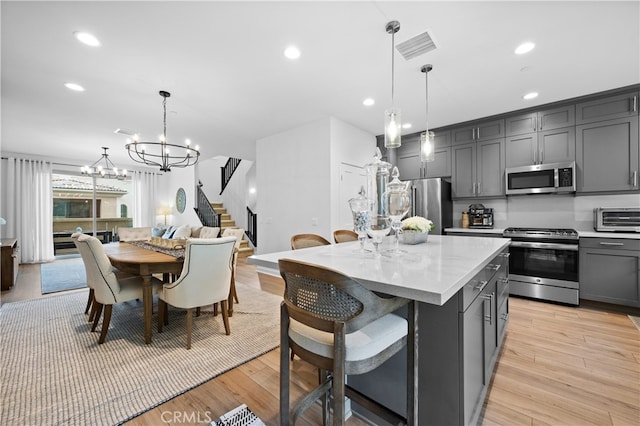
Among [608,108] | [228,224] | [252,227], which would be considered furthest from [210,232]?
[608,108]

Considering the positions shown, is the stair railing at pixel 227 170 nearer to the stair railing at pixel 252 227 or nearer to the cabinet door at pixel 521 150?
Answer: the stair railing at pixel 252 227

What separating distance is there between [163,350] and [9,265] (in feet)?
13.3

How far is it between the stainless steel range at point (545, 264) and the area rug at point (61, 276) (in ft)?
21.9

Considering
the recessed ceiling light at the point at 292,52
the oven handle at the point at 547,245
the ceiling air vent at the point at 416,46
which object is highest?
the recessed ceiling light at the point at 292,52

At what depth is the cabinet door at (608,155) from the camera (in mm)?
3062

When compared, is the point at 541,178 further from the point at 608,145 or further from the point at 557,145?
the point at 608,145

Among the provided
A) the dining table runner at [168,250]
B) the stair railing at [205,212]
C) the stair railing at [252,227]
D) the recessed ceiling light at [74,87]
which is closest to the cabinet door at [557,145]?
the dining table runner at [168,250]

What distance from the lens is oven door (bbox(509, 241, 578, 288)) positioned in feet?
10.2

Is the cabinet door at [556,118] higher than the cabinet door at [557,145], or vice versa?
the cabinet door at [556,118]

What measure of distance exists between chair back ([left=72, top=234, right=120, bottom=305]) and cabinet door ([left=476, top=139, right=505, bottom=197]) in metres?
4.85

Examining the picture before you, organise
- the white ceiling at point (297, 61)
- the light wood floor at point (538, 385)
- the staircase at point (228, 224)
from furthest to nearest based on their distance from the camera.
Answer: the staircase at point (228, 224)
the white ceiling at point (297, 61)
the light wood floor at point (538, 385)

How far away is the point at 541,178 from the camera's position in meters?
3.55

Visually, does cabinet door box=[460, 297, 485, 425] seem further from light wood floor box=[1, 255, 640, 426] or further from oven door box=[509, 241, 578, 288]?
oven door box=[509, 241, 578, 288]

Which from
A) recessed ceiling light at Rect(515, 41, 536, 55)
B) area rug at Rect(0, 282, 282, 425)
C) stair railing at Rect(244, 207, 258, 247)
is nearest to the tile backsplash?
recessed ceiling light at Rect(515, 41, 536, 55)
